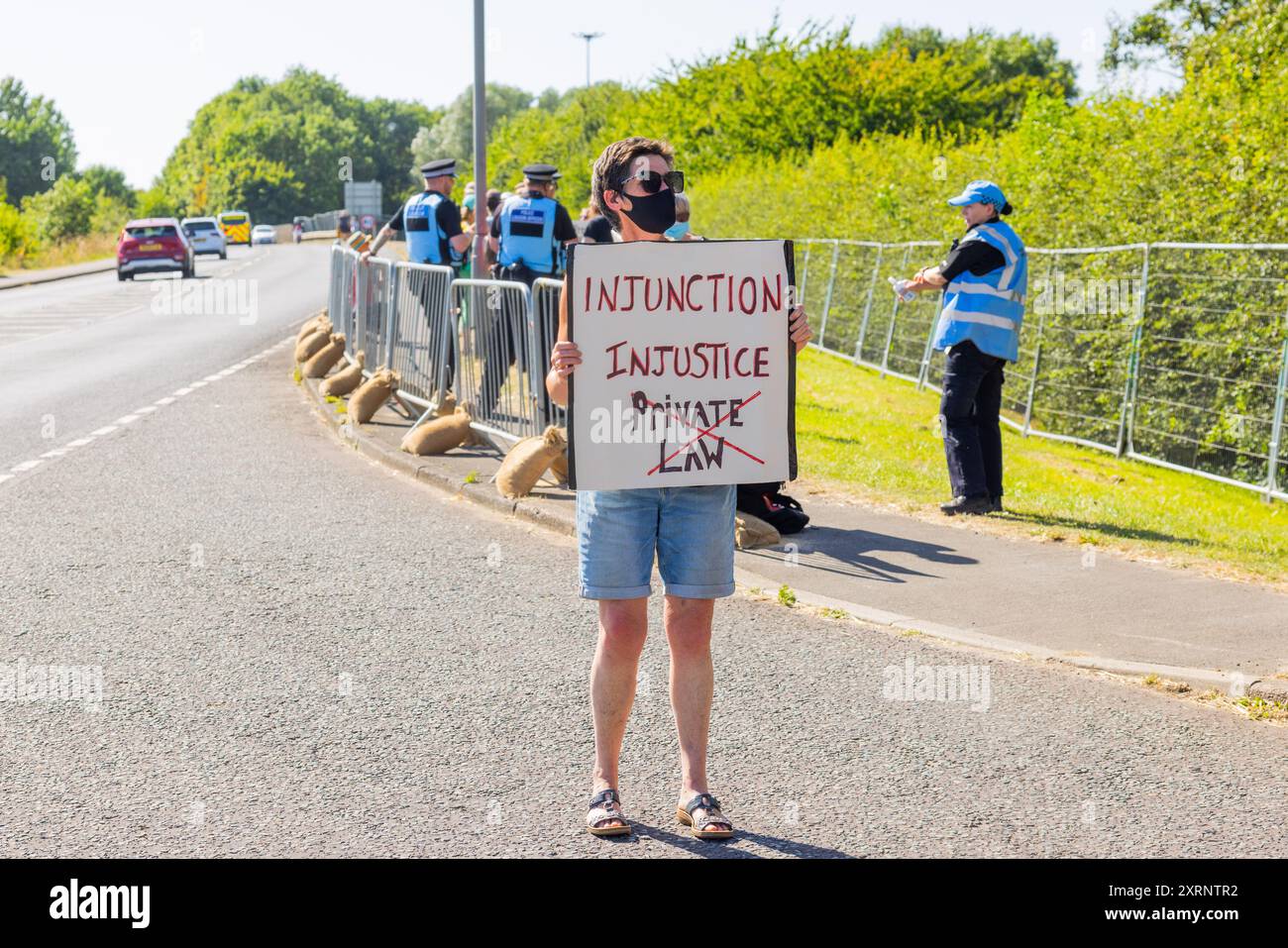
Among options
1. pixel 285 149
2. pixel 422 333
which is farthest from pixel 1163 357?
pixel 285 149

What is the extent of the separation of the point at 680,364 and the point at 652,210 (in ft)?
1.51

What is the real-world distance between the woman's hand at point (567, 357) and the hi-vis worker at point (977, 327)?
208 inches

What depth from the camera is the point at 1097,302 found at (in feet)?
45.6

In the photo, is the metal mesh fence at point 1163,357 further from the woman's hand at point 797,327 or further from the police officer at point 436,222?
the woman's hand at point 797,327

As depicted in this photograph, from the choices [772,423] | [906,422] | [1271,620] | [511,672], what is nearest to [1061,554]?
[1271,620]

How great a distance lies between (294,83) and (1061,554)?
176 meters

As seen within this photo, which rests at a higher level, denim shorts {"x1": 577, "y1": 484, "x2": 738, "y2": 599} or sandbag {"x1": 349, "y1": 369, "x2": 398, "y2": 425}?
denim shorts {"x1": 577, "y1": 484, "x2": 738, "y2": 599}

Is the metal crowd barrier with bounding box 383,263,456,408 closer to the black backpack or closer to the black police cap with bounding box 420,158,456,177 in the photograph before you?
the black police cap with bounding box 420,158,456,177

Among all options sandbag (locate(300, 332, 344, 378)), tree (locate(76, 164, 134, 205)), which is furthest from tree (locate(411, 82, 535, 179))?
sandbag (locate(300, 332, 344, 378))

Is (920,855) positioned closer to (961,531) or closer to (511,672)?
(511,672)

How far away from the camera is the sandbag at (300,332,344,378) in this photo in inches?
671

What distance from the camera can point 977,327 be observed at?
30.9 ft

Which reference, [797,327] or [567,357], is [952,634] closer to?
[797,327]

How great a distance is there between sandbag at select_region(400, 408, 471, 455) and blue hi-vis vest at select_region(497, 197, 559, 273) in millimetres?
1825
